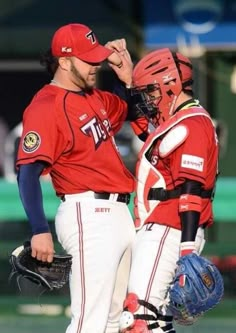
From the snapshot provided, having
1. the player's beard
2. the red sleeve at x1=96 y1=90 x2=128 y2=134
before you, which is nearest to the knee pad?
the red sleeve at x1=96 y1=90 x2=128 y2=134

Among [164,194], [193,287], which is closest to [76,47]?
[164,194]

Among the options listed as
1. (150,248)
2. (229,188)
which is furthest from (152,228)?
(229,188)

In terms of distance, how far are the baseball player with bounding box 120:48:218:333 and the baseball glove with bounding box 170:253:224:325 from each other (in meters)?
0.07

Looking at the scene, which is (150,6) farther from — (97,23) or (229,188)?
(229,188)

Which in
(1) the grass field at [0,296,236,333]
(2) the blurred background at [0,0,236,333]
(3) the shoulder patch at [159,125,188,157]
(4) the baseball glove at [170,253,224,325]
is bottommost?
(1) the grass field at [0,296,236,333]

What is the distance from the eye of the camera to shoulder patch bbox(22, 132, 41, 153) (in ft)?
18.1

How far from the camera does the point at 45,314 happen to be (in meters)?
8.84

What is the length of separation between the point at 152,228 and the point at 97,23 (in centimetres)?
675

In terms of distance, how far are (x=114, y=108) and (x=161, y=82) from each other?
38 cm

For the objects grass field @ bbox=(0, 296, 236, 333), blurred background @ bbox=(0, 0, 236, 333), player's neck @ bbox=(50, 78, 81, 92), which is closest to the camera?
player's neck @ bbox=(50, 78, 81, 92)

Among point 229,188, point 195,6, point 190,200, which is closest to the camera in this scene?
point 190,200

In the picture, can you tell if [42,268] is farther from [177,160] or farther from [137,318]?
[177,160]

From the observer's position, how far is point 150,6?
40.1ft

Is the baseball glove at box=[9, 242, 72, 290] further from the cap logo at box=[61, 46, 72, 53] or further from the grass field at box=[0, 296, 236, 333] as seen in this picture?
the grass field at box=[0, 296, 236, 333]
